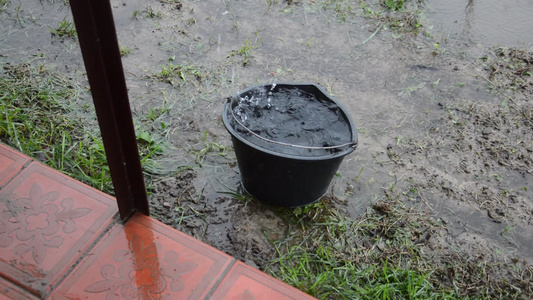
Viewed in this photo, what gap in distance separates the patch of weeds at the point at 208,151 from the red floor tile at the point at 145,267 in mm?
696

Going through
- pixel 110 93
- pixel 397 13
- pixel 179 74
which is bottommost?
pixel 179 74

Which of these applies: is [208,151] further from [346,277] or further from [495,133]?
[495,133]

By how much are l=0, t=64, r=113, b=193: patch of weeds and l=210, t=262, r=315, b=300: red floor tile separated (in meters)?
0.90

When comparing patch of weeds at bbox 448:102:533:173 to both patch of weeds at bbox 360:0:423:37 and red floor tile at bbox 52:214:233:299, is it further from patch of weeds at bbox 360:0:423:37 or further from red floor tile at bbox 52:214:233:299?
red floor tile at bbox 52:214:233:299

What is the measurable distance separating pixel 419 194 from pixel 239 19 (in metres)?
2.13

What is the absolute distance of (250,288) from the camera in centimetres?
184

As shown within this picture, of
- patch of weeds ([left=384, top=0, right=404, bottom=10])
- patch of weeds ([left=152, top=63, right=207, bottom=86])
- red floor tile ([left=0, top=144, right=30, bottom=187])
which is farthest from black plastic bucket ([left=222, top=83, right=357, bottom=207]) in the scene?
patch of weeds ([left=384, top=0, right=404, bottom=10])

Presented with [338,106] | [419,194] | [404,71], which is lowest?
[419,194]

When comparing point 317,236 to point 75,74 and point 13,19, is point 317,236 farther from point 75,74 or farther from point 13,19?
point 13,19

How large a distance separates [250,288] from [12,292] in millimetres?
938

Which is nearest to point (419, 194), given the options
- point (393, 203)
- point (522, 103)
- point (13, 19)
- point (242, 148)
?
point (393, 203)

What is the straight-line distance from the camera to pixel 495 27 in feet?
13.1

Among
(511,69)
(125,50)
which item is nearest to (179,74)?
(125,50)

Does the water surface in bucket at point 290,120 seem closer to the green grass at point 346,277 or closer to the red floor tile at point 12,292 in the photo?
the green grass at point 346,277
